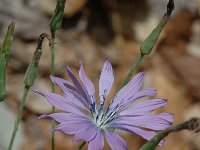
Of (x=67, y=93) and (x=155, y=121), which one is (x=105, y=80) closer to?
(x=67, y=93)

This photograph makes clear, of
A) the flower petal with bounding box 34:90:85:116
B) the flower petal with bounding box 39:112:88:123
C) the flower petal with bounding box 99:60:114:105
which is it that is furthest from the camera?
the flower petal with bounding box 99:60:114:105

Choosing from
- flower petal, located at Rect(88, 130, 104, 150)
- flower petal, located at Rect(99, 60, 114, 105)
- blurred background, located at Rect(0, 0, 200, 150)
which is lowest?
flower petal, located at Rect(88, 130, 104, 150)

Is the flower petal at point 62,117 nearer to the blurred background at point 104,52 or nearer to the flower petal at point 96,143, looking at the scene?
the flower petal at point 96,143

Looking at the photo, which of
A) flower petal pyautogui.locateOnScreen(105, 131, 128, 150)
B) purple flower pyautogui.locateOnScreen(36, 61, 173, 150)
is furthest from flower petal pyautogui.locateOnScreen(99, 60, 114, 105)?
flower petal pyautogui.locateOnScreen(105, 131, 128, 150)

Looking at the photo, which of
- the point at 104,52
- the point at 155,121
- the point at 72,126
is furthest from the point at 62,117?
the point at 104,52

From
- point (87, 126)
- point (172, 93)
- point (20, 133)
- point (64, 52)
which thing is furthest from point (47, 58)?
point (87, 126)

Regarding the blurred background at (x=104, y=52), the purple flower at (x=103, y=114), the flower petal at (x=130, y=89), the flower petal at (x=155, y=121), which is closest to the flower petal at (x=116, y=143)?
the purple flower at (x=103, y=114)

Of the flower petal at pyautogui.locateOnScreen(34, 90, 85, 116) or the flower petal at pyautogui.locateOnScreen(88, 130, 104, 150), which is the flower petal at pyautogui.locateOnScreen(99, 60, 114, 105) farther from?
the flower petal at pyautogui.locateOnScreen(88, 130, 104, 150)
